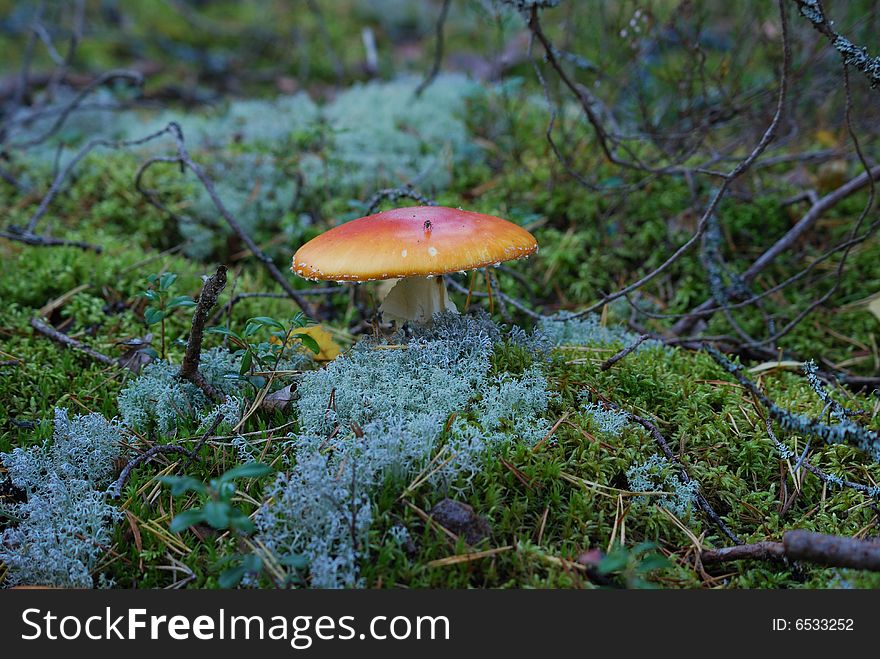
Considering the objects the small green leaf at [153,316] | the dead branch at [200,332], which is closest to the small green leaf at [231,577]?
the dead branch at [200,332]

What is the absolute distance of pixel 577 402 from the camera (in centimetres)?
228

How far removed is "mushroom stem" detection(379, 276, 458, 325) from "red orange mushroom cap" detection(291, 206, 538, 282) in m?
0.30

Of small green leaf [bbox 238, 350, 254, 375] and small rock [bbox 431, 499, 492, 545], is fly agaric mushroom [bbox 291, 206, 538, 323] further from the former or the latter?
small rock [bbox 431, 499, 492, 545]

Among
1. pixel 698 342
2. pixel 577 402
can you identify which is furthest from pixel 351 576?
pixel 698 342

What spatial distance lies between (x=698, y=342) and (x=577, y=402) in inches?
44.5

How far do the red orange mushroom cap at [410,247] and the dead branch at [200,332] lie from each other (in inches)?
10.6

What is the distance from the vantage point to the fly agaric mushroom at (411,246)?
2031 millimetres

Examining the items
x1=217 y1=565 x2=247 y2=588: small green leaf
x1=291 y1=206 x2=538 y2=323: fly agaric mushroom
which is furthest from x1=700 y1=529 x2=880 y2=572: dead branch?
x1=217 y1=565 x2=247 y2=588: small green leaf

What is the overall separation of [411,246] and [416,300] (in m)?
0.46

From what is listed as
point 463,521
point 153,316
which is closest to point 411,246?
point 463,521

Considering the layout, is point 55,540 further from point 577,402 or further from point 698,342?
point 698,342

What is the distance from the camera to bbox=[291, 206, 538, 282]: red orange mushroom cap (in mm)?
2031

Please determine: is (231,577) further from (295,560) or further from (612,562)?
(612,562)

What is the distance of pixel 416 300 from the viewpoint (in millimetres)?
2504
